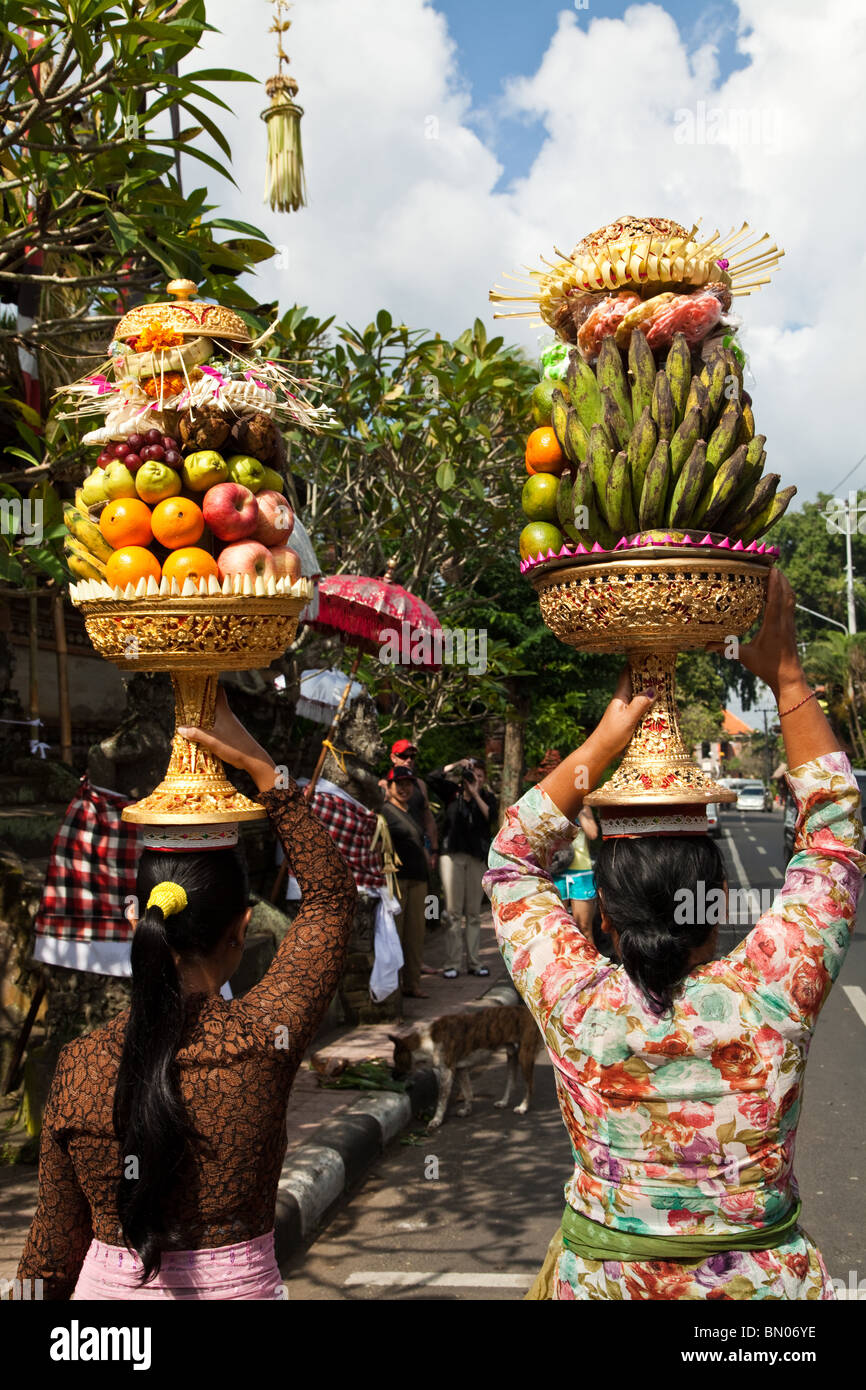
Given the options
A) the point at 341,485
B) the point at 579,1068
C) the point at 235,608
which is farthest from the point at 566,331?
the point at 341,485

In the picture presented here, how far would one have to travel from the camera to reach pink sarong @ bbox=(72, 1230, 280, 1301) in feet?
5.75

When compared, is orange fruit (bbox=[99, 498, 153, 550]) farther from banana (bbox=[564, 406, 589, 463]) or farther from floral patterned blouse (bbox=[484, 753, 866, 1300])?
floral patterned blouse (bbox=[484, 753, 866, 1300])

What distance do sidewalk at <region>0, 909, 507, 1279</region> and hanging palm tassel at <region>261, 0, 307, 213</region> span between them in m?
5.50

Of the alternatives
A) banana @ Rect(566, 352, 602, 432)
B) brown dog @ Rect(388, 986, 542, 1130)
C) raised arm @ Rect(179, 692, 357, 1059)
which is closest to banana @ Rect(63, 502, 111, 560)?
raised arm @ Rect(179, 692, 357, 1059)

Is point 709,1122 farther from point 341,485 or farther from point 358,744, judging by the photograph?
point 341,485

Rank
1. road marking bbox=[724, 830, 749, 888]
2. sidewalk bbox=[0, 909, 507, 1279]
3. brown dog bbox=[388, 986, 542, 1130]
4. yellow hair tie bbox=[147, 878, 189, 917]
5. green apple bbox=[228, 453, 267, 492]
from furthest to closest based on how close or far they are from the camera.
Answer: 1. road marking bbox=[724, 830, 749, 888]
2. brown dog bbox=[388, 986, 542, 1130]
3. sidewalk bbox=[0, 909, 507, 1279]
4. green apple bbox=[228, 453, 267, 492]
5. yellow hair tie bbox=[147, 878, 189, 917]

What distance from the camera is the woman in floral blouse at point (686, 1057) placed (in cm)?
158

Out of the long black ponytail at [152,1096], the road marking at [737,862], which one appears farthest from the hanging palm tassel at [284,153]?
the road marking at [737,862]

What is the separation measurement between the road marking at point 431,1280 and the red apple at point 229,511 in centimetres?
328

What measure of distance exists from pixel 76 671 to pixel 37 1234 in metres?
7.73

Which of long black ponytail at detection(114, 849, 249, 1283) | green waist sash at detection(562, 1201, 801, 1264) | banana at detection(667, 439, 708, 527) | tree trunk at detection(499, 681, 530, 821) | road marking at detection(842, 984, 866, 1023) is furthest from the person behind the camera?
tree trunk at detection(499, 681, 530, 821)

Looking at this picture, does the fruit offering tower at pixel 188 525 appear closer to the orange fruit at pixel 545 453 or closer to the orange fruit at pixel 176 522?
the orange fruit at pixel 176 522

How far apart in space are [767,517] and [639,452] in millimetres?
300

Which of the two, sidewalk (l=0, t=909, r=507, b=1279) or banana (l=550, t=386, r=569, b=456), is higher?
banana (l=550, t=386, r=569, b=456)
